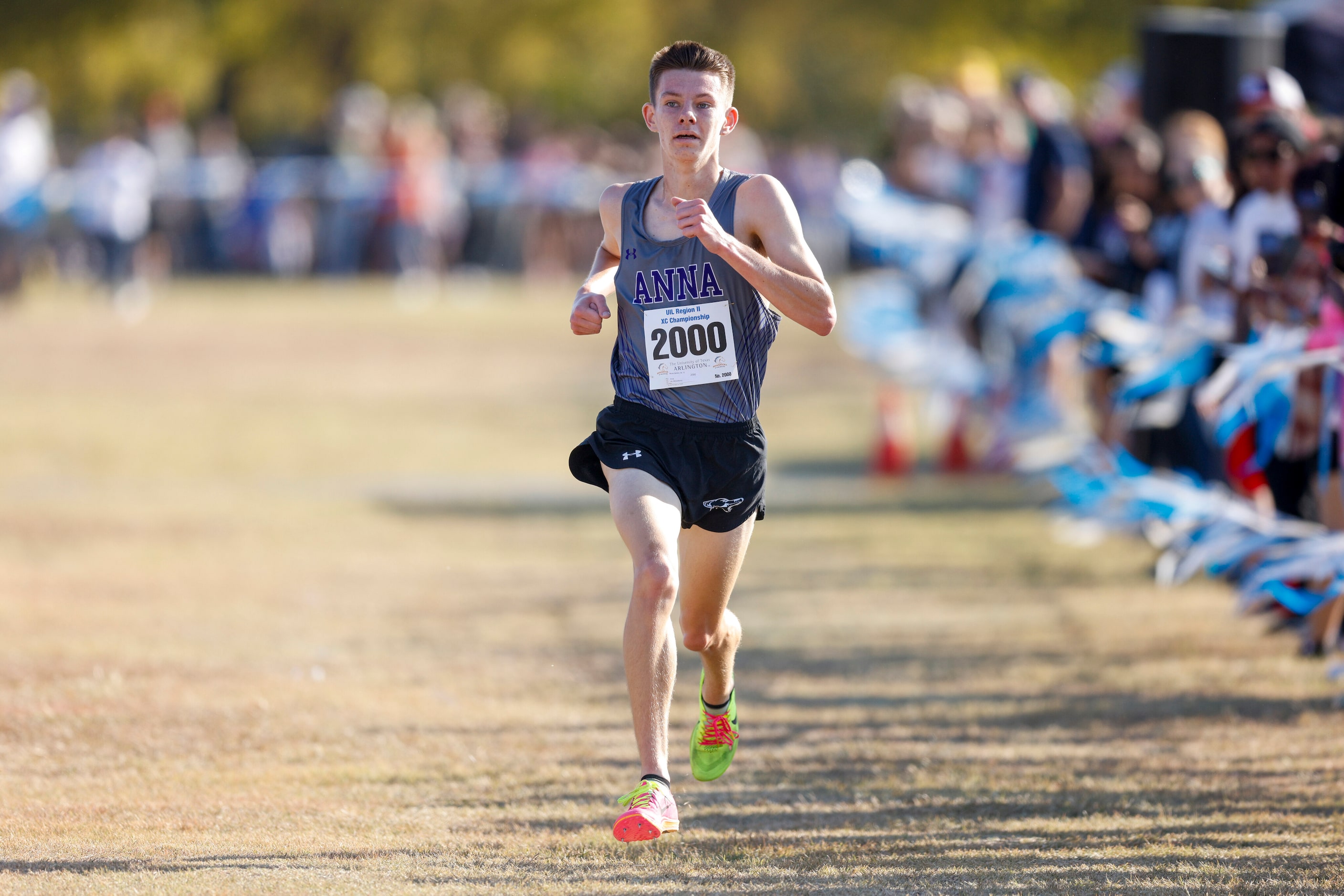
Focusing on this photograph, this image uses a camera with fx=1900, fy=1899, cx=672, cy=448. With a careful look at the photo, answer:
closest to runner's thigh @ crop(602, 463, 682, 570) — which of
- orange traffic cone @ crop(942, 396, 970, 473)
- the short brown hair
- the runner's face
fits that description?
the runner's face

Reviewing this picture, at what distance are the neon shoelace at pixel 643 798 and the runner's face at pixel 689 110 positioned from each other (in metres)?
1.65

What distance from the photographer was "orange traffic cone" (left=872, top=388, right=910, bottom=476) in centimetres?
1331

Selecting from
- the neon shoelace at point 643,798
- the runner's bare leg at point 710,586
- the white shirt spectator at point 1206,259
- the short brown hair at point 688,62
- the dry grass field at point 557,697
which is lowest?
the dry grass field at point 557,697

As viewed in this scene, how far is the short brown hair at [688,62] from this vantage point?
16.5 ft

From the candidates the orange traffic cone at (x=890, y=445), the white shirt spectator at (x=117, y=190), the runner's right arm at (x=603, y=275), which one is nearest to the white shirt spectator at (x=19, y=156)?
the white shirt spectator at (x=117, y=190)

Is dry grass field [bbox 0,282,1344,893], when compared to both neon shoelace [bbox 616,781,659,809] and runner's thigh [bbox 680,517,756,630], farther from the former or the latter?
runner's thigh [bbox 680,517,756,630]

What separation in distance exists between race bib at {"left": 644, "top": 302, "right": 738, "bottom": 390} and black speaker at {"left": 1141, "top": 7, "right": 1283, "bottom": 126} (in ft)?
21.0

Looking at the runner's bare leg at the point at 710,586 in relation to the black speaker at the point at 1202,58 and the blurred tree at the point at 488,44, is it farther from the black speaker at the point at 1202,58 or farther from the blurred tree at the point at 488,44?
the blurred tree at the point at 488,44

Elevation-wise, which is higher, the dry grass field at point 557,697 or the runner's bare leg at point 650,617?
the runner's bare leg at point 650,617

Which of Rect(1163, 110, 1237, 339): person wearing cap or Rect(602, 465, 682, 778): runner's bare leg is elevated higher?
Rect(1163, 110, 1237, 339): person wearing cap

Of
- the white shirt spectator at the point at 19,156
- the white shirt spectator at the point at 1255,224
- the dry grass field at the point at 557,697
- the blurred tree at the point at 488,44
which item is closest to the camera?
the dry grass field at the point at 557,697

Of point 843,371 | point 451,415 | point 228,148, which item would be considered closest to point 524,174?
point 228,148

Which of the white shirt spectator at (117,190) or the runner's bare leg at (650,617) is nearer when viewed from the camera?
the runner's bare leg at (650,617)

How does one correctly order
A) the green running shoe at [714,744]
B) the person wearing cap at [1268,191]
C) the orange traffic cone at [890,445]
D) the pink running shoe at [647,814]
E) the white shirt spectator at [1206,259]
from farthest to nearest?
the orange traffic cone at [890,445] < the white shirt spectator at [1206,259] < the person wearing cap at [1268,191] < the green running shoe at [714,744] < the pink running shoe at [647,814]
